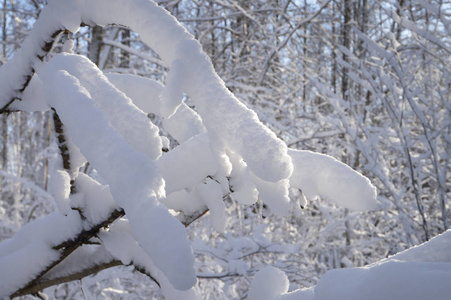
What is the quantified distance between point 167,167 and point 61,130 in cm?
29

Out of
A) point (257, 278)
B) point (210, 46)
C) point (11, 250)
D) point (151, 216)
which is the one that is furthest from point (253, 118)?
point (210, 46)

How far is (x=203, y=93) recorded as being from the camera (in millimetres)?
782

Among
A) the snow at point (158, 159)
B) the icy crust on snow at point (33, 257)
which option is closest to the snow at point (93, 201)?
the snow at point (158, 159)

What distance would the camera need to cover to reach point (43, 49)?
107cm

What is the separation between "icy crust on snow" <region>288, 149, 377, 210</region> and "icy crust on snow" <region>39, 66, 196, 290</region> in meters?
0.35

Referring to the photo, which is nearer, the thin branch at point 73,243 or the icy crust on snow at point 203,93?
the icy crust on snow at point 203,93

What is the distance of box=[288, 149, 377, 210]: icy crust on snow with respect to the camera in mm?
842

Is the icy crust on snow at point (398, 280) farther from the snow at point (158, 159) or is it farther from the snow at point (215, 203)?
the snow at point (215, 203)

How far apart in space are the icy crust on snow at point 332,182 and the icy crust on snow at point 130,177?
0.35m

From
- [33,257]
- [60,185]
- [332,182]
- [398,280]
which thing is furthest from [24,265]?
[398,280]

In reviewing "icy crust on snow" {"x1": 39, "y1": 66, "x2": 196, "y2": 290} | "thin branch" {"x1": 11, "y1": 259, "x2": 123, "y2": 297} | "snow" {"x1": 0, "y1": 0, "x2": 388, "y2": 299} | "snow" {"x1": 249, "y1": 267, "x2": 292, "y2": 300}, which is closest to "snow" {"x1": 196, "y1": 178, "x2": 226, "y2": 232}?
"snow" {"x1": 0, "y1": 0, "x2": 388, "y2": 299}

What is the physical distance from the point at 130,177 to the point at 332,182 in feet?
1.42

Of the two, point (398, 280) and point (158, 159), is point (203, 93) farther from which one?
point (398, 280)

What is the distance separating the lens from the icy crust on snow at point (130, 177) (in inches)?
23.2
